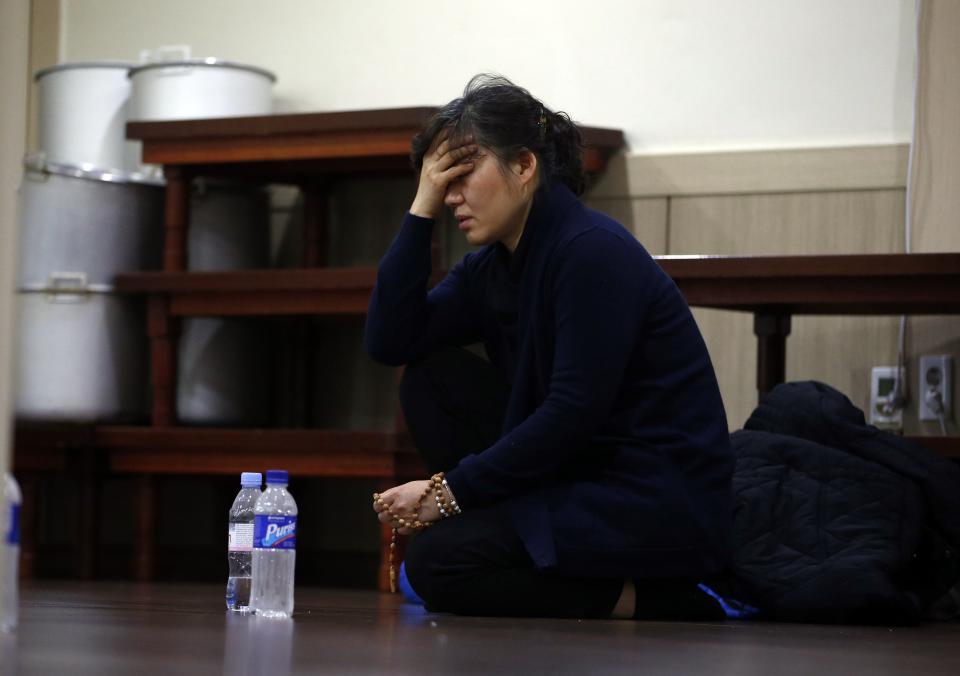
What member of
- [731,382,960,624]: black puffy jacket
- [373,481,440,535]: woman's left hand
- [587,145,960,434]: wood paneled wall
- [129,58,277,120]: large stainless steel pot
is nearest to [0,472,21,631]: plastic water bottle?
[373,481,440,535]: woman's left hand

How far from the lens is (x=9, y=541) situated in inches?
47.0

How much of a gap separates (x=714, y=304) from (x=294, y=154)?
3.65 feet

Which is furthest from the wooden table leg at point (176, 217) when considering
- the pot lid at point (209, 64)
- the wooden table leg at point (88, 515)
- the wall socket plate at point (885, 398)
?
the wall socket plate at point (885, 398)

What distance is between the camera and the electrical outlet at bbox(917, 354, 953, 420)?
3143 millimetres

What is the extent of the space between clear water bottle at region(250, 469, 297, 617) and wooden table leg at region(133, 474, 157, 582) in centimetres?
140

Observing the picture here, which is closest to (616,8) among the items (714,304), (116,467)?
(714,304)

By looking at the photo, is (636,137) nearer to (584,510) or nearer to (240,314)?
(240,314)

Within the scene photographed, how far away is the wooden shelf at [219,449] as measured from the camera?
3.11m

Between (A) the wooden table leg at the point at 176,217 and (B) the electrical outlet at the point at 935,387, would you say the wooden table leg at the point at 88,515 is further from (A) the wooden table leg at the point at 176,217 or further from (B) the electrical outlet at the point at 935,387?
(B) the electrical outlet at the point at 935,387

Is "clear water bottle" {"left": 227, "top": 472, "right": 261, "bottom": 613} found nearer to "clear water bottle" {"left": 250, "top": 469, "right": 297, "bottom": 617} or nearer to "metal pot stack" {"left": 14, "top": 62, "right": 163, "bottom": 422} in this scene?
"clear water bottle" {"left": 250, "top": 469, "right": 297, "bottom": 617}

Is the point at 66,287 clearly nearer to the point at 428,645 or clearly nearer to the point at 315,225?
the point at 315,225

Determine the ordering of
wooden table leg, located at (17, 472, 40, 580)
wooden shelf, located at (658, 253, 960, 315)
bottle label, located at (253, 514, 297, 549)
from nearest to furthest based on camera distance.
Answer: bottle label, located at (253, 514, 297, 549)
wooden shelf, located at (658, 253, 960, 315)
wooden table leg, located at (17, 472, 40, 580)

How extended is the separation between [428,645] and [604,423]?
0.56 metres

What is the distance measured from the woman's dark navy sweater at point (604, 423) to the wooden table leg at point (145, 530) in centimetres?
Result: 156
